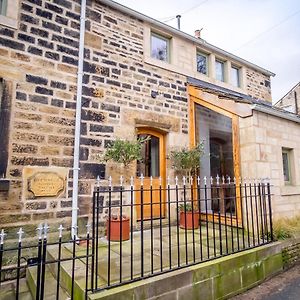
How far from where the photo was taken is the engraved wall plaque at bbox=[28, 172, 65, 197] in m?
4.34

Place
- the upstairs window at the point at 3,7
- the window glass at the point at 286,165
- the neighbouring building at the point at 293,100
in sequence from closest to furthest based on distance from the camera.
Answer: the upstairs window at the point at 3,7 → the window glass at the point at 286,165 → the neighbouring building at the point at 293,100

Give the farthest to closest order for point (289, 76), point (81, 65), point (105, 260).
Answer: point (289, 76), point (81, 65), point (105, 260)

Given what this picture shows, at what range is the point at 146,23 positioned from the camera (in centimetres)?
642

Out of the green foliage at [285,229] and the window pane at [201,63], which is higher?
the window pane at [201,63]

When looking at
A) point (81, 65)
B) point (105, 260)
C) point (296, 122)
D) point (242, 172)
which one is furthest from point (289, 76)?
point (105, 260)

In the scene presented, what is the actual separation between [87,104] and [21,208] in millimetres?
2364

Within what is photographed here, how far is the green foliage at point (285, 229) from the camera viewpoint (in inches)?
182

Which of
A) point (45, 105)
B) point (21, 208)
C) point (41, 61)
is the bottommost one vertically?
point (21, 208)

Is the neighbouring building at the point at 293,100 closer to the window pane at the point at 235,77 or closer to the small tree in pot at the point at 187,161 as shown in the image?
the window pane at the point at 235,77

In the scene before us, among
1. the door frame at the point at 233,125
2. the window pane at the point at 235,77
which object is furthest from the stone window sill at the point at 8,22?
the window pane at the point at 235,77

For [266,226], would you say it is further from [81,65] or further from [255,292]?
[81,65]

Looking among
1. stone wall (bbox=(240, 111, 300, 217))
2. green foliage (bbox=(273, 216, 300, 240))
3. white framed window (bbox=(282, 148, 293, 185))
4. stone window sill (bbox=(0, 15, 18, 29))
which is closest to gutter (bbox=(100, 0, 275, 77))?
stone window sill (bbox=(0, 15, 18, 29))

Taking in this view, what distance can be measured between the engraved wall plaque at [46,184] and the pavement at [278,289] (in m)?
3.41

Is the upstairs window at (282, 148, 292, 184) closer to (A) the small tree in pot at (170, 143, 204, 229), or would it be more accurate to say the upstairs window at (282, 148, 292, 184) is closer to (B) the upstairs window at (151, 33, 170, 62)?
(A) the small tree in pot at (170, 143, 204, 229)
